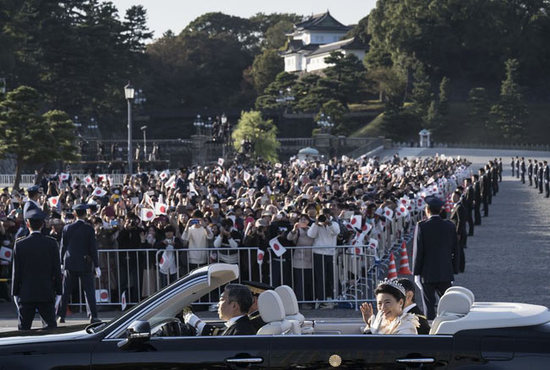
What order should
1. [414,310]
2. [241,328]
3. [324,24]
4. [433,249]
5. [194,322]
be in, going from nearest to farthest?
[241,328]
[194,322]
[414,310]
[433,249]
[324,24]

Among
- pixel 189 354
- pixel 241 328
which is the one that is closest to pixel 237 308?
pixel 241 328

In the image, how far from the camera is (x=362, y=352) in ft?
21.1

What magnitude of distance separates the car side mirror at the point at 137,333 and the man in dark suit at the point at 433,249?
6244 millimetres

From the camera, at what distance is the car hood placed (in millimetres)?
7043

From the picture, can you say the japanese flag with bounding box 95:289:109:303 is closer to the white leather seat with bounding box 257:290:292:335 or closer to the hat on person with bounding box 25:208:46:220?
the hat on person with bounding box 25:208:46:220

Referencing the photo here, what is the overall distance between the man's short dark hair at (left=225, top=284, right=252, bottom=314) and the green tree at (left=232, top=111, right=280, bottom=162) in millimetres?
86105

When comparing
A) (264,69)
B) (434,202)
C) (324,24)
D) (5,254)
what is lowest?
(5,254)

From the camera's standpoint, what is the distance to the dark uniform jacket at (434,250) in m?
12.3

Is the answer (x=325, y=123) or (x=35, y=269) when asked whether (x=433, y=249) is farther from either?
(x=325, y=123)

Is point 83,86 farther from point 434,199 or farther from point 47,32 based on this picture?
point 434,199

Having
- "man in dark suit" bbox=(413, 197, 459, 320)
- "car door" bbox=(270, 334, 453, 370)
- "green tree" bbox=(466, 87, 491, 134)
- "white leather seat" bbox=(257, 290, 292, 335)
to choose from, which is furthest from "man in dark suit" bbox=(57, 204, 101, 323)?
"green tree" bbox=(466, 87, 491, 134)

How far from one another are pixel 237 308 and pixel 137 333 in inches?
39.5

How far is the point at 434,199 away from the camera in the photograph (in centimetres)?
1239

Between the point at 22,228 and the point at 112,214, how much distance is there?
4384mm
